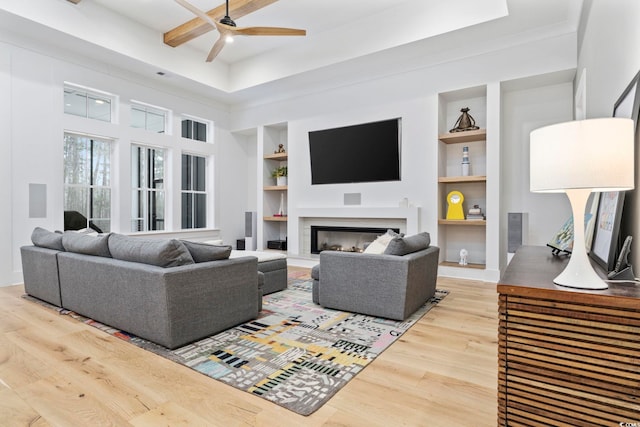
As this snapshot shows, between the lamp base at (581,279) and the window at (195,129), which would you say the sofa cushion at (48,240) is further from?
the lamp base at (581,279)

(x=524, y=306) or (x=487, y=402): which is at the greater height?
(x=524, y=306)

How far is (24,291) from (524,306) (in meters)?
5.17

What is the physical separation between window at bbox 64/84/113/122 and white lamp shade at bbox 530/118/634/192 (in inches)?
242

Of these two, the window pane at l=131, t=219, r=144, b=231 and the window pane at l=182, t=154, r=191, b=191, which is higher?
the window pane at l=182, t=154, r=191, b=191

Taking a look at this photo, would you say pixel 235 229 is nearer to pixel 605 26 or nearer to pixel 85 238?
pixel 85 238

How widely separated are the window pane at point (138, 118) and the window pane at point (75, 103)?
2.43ft

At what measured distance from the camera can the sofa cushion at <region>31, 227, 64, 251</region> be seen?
3.49 meters

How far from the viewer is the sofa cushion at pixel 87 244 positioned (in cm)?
291

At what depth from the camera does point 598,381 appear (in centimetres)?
112

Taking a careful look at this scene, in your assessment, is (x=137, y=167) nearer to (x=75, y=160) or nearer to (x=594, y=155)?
(x=75, y=160)

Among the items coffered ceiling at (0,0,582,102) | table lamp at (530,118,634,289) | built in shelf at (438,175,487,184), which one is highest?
coffered ceiling at (0,0,582,102)

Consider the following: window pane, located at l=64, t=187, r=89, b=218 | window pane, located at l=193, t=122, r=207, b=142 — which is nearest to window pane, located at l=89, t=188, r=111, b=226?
window pane, located at l=64, t=187, r=89, b=218

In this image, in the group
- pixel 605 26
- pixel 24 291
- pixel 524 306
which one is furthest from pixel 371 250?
pixel 24 291

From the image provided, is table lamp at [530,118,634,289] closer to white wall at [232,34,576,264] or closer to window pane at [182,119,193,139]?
white wall at [232,34,576,264]
